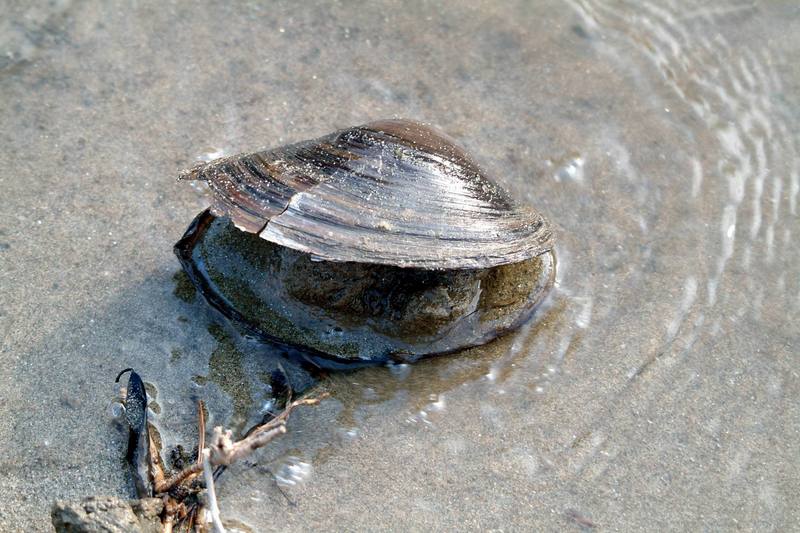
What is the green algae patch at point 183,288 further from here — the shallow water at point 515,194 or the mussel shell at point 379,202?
the mussel shell at point 379,202

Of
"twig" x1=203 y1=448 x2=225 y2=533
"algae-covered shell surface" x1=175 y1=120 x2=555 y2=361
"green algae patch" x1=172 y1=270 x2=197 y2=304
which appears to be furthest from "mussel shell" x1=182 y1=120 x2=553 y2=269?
"twig" x1=203 y1=448 x2=225 y2=533

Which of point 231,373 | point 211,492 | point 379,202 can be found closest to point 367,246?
point 379,202

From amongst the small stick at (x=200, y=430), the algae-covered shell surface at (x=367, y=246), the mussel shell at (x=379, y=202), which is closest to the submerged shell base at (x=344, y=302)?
Answer: the algae-covered shell surface at (x=367, y=246)

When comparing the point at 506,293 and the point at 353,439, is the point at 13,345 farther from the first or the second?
the point at 506,293

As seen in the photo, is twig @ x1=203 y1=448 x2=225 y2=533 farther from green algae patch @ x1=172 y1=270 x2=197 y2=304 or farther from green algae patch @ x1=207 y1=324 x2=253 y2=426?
green algae patch @ x1=172 y1=270 x2=197 y2=304

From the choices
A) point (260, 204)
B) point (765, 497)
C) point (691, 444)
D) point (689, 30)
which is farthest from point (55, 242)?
point (689, 30)

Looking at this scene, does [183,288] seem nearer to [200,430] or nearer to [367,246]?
[200,430]

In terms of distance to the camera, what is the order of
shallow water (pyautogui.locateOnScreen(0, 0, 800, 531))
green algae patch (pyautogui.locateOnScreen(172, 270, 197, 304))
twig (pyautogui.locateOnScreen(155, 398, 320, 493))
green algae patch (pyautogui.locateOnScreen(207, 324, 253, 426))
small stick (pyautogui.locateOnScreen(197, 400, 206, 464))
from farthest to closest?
1. green algae patch (pyautogui.locateOnScreen(172, 270, 197, 304))
2. green algae patch (pyautogui.locateOnScreen(207, 324, 253, 426))
3. shallow water (pyautogui.locateOnScreen(0, 0, 800, 531))
4. small stick (pyautogui.locateOnScreen(197, 400, 206, 464))
5. twig (pyautogui.locateOnScreen(155, 398, 320, 493))
